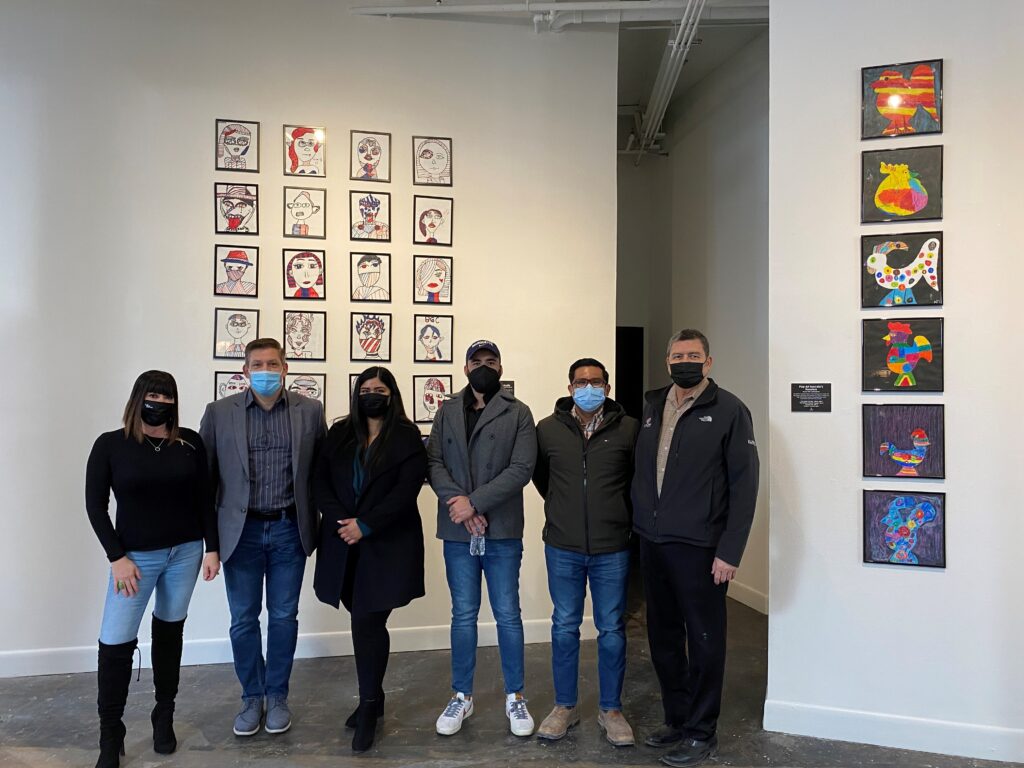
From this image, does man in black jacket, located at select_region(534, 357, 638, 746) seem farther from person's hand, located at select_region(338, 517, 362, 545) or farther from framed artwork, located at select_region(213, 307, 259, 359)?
framed artwork, located at select_region(213, 307, 259, 359)

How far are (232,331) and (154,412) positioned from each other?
128 centimetres

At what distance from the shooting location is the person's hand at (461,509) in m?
2.74

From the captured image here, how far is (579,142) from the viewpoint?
4191 mm

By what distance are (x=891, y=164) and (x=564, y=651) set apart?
2.45 m

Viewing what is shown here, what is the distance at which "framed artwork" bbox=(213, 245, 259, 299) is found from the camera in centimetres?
377

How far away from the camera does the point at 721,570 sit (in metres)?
2.61

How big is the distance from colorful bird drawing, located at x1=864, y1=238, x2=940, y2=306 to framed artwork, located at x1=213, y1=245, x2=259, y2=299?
3.08 metres

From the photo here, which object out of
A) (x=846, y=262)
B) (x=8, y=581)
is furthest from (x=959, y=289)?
(x=8, y=581)

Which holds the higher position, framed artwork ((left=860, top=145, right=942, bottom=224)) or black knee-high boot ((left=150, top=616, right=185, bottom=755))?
framed artwork ((left=860, top=145, right=942, bottom=224))

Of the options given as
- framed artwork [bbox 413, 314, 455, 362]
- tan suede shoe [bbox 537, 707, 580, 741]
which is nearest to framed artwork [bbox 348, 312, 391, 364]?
framed artwork [bbox 413, 314, 455, 362]

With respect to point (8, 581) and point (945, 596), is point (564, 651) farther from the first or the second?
point (8, 581)

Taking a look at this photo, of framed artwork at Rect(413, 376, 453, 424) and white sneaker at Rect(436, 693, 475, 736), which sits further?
framed artwork at Rect(413, 376, 453, 424)

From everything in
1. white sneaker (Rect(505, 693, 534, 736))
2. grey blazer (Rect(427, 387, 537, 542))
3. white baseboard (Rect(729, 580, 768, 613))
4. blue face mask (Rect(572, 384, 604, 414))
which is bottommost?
white baseboard (Rect(729, 580, 768, 613))

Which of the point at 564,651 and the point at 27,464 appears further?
the point at 27,464
